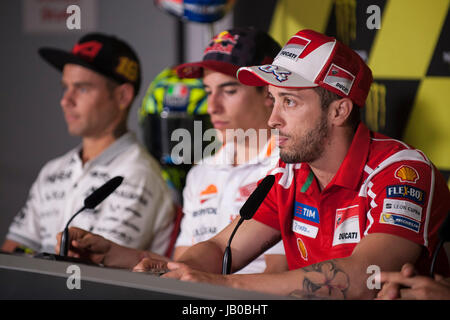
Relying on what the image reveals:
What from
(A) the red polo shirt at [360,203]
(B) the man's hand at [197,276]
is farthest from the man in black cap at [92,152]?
(B) the man's hand at [197,276]

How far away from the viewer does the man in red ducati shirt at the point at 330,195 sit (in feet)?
A: 3.73

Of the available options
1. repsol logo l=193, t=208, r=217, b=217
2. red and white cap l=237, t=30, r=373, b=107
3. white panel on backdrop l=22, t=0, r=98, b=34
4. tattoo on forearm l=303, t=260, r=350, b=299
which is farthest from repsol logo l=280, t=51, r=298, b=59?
white panel on backdrop l=22, t=0, r=98, b=34

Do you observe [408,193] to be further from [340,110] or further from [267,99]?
[267,99]

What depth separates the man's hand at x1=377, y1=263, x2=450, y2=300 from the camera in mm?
954

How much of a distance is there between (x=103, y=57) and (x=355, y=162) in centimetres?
120

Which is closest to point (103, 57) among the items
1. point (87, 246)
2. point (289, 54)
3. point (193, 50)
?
point (87, 246)

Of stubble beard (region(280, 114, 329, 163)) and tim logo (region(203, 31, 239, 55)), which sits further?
tim logo (region(203, 31, 239, 55))

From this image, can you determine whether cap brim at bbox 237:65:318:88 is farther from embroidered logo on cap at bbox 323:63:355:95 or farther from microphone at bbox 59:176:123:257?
microphone at bbox 59:176:123:257

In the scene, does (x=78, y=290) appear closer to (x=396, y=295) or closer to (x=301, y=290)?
(x=301, y=290)

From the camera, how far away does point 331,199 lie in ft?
4.45

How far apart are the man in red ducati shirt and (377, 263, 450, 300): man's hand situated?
0.38 feet

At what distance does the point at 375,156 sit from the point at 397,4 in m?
0.96

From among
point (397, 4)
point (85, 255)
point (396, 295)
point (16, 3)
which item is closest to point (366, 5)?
point (397, 4)

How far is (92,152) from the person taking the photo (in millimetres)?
2264
